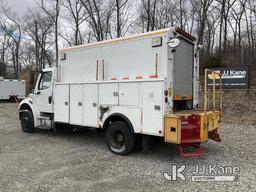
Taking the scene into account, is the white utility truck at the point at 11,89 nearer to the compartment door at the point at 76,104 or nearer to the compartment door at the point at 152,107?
the compartment door at the point at 76,104

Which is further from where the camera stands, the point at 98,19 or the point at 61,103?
the point at 98,19

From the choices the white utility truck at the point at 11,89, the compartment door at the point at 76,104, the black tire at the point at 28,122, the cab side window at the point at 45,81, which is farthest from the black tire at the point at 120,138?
the white utility truck at the point at 11,89

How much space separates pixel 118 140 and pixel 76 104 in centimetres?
197

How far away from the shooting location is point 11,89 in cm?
2942

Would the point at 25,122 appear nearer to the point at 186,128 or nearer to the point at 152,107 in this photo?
the point at 152,107

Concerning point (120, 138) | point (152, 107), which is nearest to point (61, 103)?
point (120, 138)

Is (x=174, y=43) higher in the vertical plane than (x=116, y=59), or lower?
higher

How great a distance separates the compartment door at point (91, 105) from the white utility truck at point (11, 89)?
2298cm

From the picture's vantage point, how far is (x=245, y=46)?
28.1 metres

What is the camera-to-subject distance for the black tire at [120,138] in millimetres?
7020

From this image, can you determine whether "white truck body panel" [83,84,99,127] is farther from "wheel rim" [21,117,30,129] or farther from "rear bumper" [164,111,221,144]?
"wheel rim" [21,117,30,129]

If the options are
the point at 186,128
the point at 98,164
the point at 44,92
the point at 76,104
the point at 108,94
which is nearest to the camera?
the point at 186,128

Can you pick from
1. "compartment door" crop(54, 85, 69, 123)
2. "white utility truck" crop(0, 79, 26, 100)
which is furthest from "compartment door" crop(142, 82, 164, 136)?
"white utility truck" crop(0, 79, 26, 100)

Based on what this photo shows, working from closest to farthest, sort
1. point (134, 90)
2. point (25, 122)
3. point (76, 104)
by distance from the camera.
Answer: point (134, 90)
point (76, 104)
point (25, 122)
